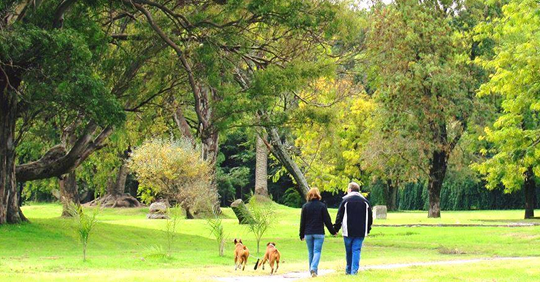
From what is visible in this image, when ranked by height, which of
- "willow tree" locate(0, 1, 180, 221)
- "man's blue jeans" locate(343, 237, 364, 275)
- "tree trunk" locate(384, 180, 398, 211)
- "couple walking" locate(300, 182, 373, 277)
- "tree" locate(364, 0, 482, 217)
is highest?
"tree" locate(364, 0, 482, 217)

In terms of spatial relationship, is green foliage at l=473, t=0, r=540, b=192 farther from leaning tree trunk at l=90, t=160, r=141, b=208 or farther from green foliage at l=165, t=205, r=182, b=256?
leaning tree trunk at l=90, t=160, r=141, b=208

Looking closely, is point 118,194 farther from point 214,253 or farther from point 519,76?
point 519,76

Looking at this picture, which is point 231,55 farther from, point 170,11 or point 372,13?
point 372,13

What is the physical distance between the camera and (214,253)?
20922mm

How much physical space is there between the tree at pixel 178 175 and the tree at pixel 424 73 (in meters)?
10.0

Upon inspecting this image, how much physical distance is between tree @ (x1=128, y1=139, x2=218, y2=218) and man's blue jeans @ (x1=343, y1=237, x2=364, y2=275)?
24.5 metres

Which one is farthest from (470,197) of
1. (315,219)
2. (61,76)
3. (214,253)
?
(315,219)

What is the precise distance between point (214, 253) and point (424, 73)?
20706 millimetres

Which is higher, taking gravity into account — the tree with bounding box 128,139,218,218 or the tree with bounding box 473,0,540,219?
the tree with bounding box 473,0,540,219

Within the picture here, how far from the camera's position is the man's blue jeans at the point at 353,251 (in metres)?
13.4

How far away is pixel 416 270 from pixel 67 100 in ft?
34.7

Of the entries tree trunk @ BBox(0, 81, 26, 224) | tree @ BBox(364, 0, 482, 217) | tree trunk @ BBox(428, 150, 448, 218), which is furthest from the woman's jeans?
tree trunk @ BBox(428, 150, 448, 218)

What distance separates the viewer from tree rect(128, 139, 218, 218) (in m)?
38.2

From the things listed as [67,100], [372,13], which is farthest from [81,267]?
[372,13]
